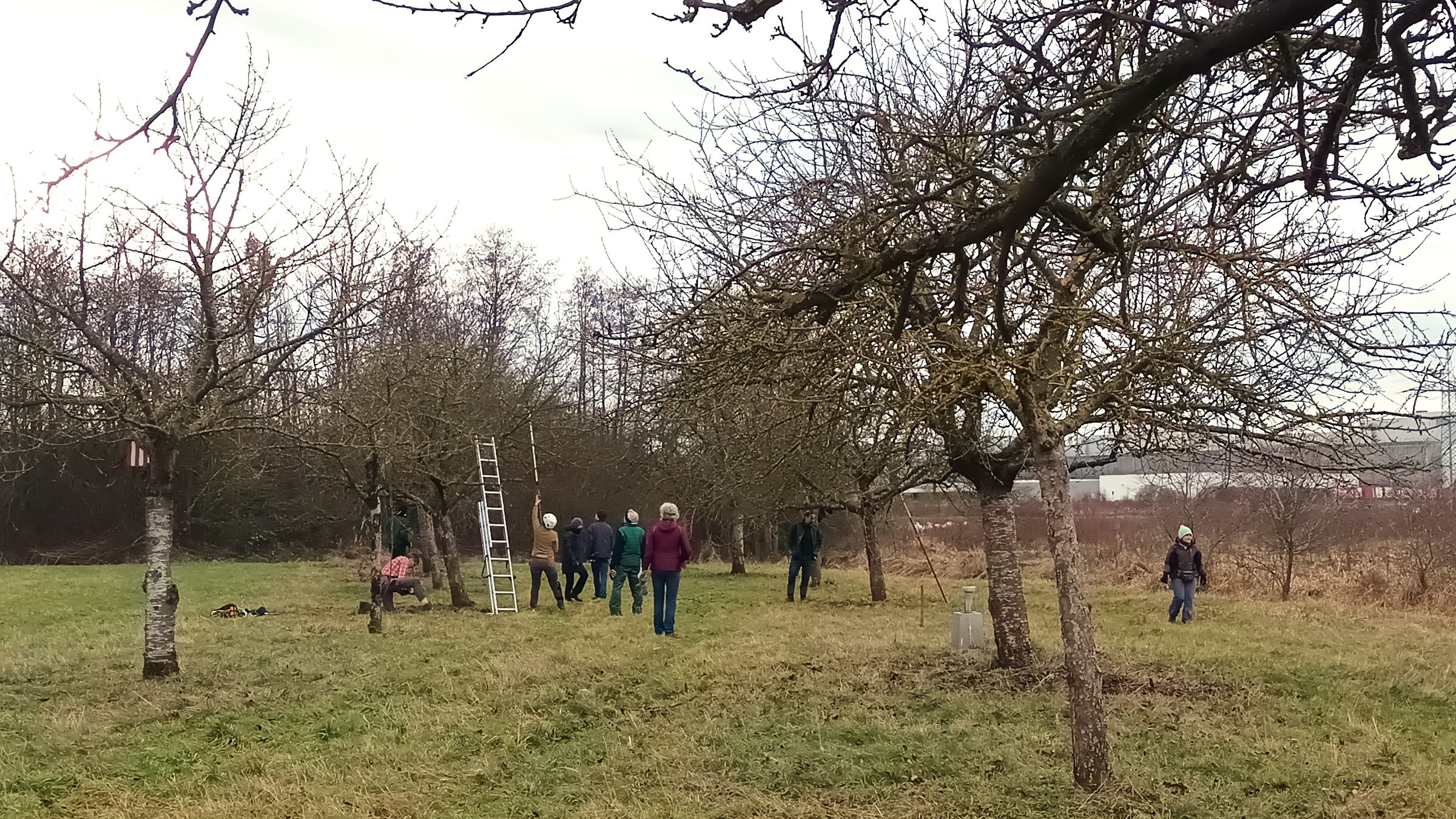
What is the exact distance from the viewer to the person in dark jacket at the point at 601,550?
682 inches

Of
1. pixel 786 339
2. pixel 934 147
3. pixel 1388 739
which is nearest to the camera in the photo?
pixel 934 147

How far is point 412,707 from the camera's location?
8.05 m

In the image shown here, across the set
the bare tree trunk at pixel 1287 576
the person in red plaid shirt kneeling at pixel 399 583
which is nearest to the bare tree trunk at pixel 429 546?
the person in red plaid shirt kneeling at pixel 399 583

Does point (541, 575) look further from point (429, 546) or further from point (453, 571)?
point (429, 546)

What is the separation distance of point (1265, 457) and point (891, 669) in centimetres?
384

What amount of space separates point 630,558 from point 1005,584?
6162mm

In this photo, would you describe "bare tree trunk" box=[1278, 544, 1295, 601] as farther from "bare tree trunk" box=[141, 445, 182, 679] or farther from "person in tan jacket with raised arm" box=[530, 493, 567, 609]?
"bare tree trunk" box=[141, 445, 182, 679]

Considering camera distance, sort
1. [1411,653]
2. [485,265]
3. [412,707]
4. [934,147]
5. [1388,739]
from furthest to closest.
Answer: [485,265] < [1411,653] < [412,707] < [1388,739] < [934,147]

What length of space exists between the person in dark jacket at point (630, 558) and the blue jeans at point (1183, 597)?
7.05 m

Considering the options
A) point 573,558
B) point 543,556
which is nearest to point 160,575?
point 543,556

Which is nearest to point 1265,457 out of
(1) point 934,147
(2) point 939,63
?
(2) point 939,63

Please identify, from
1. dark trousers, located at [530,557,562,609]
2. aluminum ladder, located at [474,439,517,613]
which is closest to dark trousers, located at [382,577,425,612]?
aluminum ladder, located at [474,439,517,613]

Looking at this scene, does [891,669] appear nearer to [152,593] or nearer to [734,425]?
[734,425]

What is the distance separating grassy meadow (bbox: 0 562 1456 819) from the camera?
18.8 ft
